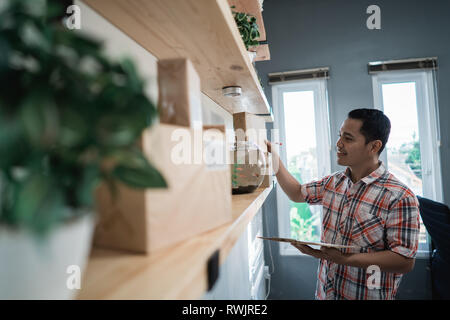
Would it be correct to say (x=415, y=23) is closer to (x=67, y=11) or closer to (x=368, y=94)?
(x=368, y=94)

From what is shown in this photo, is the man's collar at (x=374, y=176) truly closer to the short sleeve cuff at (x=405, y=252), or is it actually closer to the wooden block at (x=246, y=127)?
the short sleeve cuff at (x=405, y=252)

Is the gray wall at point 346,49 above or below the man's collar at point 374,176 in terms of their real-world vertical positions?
above

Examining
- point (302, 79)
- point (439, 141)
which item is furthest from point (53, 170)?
point (439, 141)

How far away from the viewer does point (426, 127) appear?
107 inches

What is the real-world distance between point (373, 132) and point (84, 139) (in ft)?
5.41

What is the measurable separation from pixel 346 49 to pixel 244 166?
2549 millimetres

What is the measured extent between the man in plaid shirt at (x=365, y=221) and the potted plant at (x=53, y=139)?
4.10 ft

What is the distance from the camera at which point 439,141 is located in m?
2.64

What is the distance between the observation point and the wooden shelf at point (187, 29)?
48 cm

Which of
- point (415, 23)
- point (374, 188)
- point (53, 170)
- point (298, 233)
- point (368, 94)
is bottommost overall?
point (298, 233)

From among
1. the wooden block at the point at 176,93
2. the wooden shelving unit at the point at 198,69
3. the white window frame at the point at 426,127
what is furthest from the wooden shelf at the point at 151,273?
the white window frame at the point at 426,127

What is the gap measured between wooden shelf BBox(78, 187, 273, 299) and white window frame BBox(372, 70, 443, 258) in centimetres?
290

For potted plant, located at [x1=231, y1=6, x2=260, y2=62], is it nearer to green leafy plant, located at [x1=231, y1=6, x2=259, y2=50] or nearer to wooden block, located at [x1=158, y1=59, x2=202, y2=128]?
green leafy plant, located at [x1=231, y1=6, x2=259, y2=50]

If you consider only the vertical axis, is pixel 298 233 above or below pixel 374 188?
below
